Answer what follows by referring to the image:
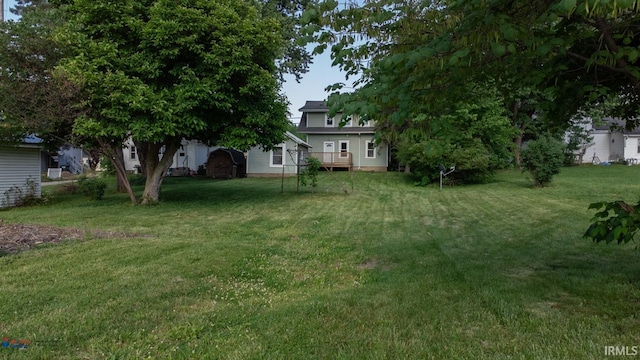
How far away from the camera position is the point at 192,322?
11.1 feet

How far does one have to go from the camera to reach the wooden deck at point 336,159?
92.3 feet

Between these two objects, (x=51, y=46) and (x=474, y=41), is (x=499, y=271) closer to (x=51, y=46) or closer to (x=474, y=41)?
(x=474, y=41)

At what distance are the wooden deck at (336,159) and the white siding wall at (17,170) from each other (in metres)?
17.5

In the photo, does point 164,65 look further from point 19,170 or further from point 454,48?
point 454,48

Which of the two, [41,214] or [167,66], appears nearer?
[41,214]

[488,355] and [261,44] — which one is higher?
[261,44]

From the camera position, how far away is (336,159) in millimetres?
28422

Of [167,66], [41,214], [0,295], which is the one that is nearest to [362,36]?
[0,295]

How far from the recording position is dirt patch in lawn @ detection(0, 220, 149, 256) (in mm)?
6364

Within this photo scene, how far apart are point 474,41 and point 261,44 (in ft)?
32.5

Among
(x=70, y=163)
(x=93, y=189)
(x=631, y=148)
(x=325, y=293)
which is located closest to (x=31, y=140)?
(x=93, y=189)

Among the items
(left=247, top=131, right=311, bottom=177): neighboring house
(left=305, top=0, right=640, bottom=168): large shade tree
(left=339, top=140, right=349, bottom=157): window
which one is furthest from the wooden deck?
(left=305, top=0, right=640, bottom=168): large shade tree

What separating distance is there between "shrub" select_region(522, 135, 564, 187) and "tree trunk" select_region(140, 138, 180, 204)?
14908mm

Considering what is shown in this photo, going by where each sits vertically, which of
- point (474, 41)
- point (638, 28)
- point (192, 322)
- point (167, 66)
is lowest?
point (192, 322)
